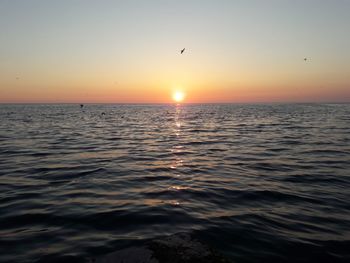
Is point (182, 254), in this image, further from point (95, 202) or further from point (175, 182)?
point (175, 182)

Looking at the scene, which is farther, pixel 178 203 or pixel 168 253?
pixel 178 203

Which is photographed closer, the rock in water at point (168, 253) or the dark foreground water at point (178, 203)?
the rock in water at point (168, 253)

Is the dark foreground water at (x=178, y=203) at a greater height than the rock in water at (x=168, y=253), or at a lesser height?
lesser

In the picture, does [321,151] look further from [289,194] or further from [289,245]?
[289,245]

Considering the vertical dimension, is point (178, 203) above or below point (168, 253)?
below

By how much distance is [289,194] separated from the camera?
10562 millimetres

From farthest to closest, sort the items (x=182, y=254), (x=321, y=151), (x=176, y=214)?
(x=321, y=151) < (x=176, y=214) < (x=182, y=254)

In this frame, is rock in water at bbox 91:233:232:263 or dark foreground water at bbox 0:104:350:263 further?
dark foreground water at bbox 0:104:350:263

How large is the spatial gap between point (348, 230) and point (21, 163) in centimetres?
1471

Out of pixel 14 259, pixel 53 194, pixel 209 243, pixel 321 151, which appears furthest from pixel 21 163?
pixel 321 151

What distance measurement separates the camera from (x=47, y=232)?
735 cm

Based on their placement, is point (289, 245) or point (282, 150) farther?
point (282, 150)

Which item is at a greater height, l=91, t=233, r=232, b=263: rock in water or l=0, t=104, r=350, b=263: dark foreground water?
l=91, t=233, r=232, b=263: rock in water

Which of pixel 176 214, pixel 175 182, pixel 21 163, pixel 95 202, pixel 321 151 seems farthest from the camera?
pixel 321 151
